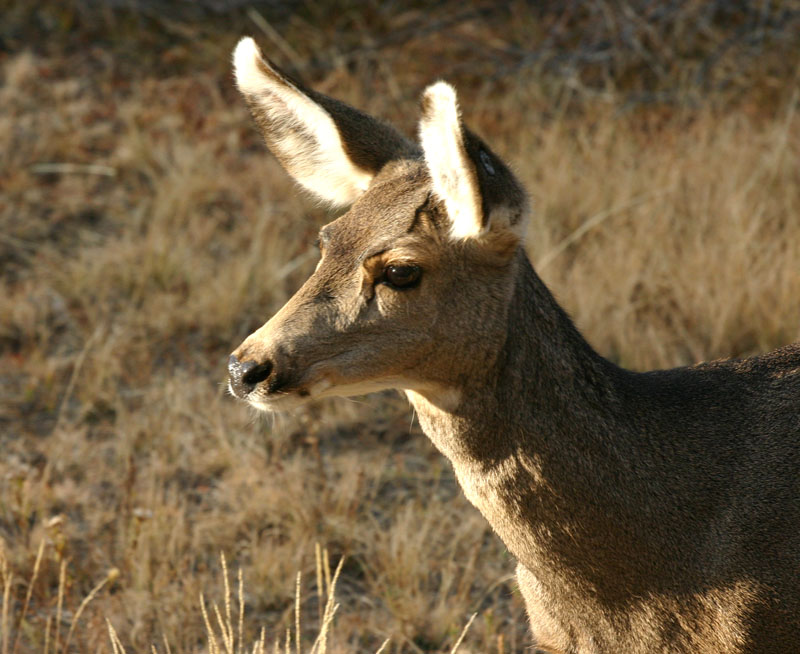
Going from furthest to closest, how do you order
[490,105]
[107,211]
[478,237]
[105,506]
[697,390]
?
[490,105]
[107,211]
[105,506]
[697,390]
[478,237]

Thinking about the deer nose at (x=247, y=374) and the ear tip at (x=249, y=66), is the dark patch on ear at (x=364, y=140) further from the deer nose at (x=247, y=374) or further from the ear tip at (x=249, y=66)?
the deer nose at (x=247, y=374)

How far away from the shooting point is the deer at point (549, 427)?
2.81 m

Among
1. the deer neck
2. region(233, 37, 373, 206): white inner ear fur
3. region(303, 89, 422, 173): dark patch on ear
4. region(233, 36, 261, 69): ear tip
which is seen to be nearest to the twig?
region(233, 37, 373, 206): white inner ear fur

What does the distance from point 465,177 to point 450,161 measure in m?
0.06

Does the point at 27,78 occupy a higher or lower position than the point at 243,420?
higher

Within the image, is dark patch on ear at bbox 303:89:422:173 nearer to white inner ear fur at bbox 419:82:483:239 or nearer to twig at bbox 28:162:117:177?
white inner ear fur at bbox 419:82:483:239

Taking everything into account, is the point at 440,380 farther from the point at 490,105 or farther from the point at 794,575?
the point at 490,105

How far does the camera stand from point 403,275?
2.81 m

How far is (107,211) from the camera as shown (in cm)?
737

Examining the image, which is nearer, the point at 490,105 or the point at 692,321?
the point at 692,321

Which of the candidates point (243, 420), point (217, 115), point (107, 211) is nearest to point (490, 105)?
point (217, 115)

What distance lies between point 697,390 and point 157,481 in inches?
109

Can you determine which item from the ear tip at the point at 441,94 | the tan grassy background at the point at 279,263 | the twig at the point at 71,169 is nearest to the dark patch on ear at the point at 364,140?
the ear tip at the point at 441,94

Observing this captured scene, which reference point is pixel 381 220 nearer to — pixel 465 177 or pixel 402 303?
pixel 402 303
